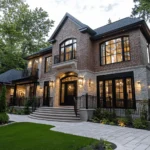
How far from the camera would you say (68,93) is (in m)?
13.4

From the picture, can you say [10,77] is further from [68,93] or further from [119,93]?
[119,93]

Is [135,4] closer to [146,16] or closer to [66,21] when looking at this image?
[146,16]

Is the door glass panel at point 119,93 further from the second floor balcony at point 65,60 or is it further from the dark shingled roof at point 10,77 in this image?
the dark shingled roof at point 10,77

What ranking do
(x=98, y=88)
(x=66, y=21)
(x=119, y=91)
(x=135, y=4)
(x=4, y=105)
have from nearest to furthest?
(x=4, y=105), (x=119, y=91), (x=98, y=88), (x=66, y=21), (x=135, y=4)

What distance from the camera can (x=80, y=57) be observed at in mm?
12047

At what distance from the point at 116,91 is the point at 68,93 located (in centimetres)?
467

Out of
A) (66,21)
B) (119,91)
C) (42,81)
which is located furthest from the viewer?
(42,81)

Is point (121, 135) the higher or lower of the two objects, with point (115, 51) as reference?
lower

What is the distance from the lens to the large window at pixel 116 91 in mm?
9992

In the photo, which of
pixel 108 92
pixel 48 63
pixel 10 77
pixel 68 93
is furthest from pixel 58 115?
pixel 10 77

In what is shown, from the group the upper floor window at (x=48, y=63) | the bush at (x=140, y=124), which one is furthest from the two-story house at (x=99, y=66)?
the bush at (x=140, y=124)

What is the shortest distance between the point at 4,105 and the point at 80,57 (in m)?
6.72

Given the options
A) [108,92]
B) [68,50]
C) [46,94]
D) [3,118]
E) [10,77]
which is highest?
[68,50]

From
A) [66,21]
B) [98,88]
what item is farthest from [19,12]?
[98,88]
